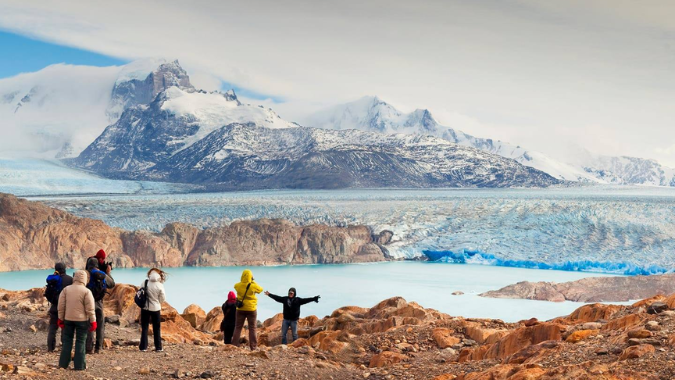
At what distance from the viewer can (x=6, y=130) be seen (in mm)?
175000

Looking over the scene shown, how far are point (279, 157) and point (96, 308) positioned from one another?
10895 cm

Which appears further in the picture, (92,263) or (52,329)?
(52,329)

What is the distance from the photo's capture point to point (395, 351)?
350 inches

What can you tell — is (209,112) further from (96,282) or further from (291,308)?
(96,282)

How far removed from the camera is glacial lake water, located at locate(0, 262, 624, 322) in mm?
26297

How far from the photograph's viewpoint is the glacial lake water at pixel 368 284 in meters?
26.3

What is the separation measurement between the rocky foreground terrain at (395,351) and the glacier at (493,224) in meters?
28.6

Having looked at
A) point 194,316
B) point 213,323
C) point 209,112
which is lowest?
point 213,323

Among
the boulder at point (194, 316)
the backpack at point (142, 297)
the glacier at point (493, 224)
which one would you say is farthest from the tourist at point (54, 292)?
the glacier at point (493, 224)

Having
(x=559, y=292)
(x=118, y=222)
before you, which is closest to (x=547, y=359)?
(x=559, y=292)

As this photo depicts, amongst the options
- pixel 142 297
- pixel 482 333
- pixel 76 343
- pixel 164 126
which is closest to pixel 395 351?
pixel 482 333

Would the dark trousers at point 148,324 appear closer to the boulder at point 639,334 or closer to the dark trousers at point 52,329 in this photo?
the dark trousers at point 52,329

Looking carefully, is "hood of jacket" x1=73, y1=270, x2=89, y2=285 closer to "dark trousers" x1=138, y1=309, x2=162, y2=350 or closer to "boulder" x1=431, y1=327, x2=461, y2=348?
"dark trousers" x1=138, y1=309, x2=162, y2=350

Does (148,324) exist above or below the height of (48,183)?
below
